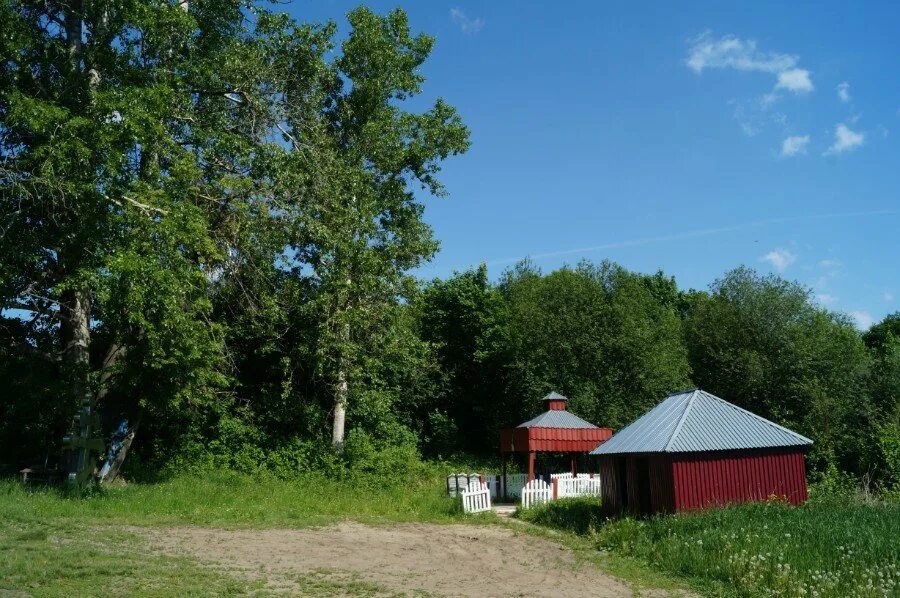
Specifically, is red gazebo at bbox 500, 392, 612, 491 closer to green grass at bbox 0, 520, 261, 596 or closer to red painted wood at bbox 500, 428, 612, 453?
red painted wood at bbox 500, 428, 612, 453

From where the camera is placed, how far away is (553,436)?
25.5 meters

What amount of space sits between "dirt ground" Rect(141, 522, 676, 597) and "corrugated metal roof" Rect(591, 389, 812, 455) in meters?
3.44

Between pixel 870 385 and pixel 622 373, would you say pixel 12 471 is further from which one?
pixel 870 385

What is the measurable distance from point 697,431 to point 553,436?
326 inches

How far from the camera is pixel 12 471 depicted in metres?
22.1

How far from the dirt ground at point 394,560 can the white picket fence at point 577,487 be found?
5674 millimetres

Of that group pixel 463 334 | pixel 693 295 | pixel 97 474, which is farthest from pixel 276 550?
pixel 693 295

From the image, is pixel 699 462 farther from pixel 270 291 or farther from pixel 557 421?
pixel 270 291

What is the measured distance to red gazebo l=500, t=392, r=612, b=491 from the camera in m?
25.2

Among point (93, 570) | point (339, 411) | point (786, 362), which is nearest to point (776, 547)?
point (93, 570)

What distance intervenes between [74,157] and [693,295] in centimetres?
4792

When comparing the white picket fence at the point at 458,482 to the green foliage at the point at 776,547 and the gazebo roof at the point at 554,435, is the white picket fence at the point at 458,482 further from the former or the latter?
the green foliage at the point at 776,547

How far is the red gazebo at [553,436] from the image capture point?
25.2 m

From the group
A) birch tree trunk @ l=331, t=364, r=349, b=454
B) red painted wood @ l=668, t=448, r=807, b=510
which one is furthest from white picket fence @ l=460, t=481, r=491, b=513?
birch tree trunk @ l=331, t=364, r=349, b=454
